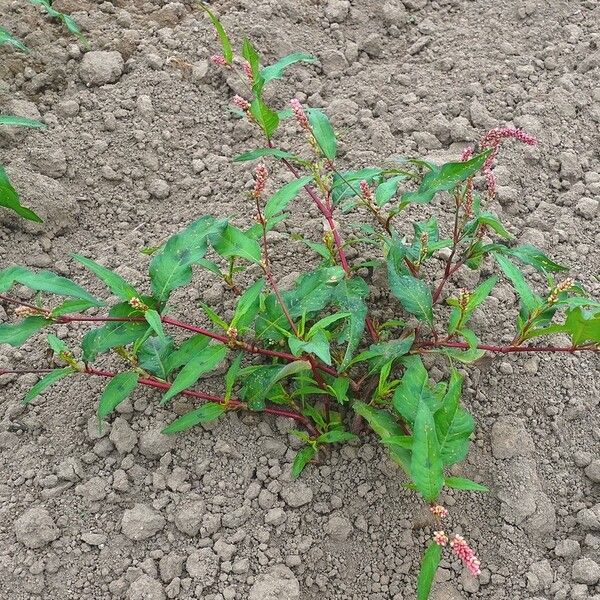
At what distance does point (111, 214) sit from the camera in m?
3.06

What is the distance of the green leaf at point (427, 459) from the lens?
6.08 ft

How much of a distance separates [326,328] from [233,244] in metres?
0.42

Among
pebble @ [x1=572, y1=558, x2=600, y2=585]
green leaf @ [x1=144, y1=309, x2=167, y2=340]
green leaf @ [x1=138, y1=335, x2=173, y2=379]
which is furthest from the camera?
green leaf @ [x1=138, y1=335, x2=173, y2=379]

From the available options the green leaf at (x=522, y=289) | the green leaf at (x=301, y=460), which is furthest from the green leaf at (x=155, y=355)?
the green leaf at (x=522, y=289)

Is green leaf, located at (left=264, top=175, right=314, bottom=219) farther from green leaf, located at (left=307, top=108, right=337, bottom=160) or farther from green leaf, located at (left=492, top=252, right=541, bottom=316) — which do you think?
green leaf, located at (left=492, top=252, right=541, bottom=316)

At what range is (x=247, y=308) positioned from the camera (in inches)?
86.5

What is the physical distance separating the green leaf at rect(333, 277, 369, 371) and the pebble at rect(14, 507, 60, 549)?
1.00 m

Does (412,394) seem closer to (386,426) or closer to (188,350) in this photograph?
(386,426)

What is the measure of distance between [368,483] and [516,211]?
1.26 metres

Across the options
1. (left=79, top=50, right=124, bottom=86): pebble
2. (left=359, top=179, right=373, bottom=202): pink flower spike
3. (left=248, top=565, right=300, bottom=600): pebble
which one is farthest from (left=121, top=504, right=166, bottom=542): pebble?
(left=79, top=50, right=124, bottom=86): pebble

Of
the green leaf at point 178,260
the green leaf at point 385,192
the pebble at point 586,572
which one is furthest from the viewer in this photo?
the green leaf at point 385,192

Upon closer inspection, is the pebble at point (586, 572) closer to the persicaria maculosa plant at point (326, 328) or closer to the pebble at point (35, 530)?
the persicaria maculosa plant at point (326, 328)

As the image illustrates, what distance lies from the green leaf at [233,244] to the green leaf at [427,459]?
688 millimetres

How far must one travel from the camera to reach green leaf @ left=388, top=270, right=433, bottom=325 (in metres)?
2.31
